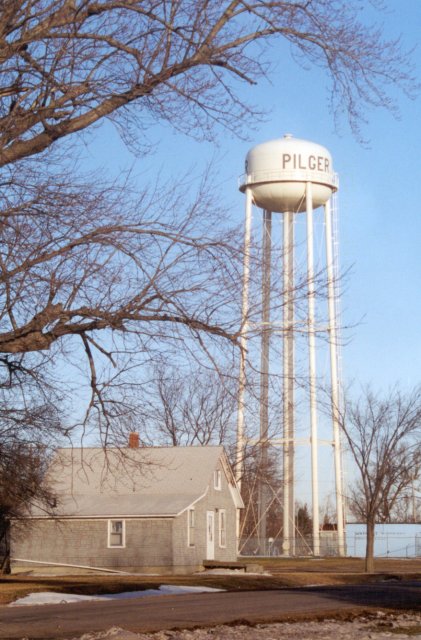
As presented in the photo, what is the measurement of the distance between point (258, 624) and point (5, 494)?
683 inches

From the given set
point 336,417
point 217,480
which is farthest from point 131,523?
point 336,417

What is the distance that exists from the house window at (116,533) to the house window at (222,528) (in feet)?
18.8

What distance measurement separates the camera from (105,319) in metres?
12.4

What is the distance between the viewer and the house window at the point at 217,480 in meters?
43.7

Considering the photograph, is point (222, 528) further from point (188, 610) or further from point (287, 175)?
point (188, 610)

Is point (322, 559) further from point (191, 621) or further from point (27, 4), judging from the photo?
point (27, 4)

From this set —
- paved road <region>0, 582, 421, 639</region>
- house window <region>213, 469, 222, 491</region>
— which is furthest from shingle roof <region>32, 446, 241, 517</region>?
paved road <region>0, 582, 421, 639</region>

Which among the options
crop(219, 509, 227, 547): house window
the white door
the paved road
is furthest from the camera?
crop(219, 509, 227, 547): house window

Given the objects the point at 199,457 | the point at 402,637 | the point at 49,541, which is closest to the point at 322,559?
the point at 199,457

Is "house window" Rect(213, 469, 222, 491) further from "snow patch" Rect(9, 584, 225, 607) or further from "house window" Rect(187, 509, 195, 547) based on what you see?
"snow patch" Rect(9, 584, 225, 607)

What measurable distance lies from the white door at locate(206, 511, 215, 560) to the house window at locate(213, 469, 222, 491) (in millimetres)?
1186

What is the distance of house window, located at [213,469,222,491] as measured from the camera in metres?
43.7

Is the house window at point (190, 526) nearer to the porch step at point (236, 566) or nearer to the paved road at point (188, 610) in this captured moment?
the porch step at point (236, 566)

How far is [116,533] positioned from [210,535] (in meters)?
4.50
